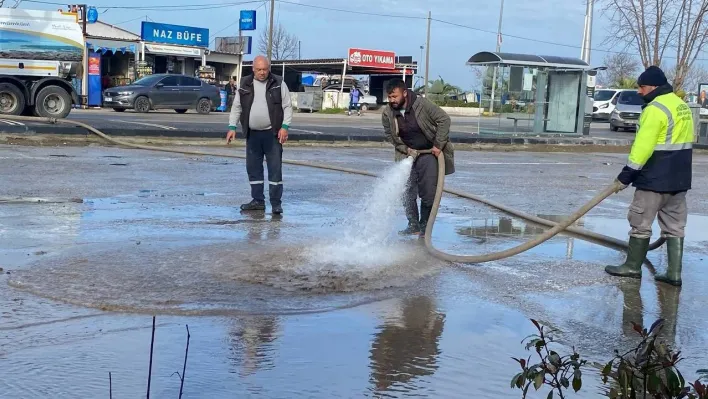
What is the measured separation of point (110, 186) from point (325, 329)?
6.87 metres

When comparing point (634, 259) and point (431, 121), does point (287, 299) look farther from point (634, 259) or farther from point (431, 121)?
point (431, 121)

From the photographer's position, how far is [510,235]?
933cm

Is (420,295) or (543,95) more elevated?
(543,95)

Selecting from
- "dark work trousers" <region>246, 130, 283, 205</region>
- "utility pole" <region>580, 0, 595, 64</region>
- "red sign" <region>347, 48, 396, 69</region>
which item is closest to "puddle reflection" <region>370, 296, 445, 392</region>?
"dark work trousers" <region>246, 130, 283, 205</region>

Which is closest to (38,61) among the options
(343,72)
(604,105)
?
(604,105)

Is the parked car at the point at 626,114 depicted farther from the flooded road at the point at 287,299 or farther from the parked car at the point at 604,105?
the flooded road at the point at 287,299

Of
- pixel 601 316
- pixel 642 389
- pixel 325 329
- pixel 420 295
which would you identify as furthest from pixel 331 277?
pixel 642 389

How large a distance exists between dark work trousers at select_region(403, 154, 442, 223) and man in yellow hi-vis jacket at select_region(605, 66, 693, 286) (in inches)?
88.4

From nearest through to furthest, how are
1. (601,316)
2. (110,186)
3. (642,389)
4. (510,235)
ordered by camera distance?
(642,389), (601,316), (510,235), (110,186)

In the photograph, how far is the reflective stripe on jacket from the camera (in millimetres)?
6930

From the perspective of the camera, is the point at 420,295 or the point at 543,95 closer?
the point at 420,295

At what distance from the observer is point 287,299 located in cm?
607

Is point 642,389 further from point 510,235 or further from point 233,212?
point 233,212

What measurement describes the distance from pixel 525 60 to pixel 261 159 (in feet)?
57.1
